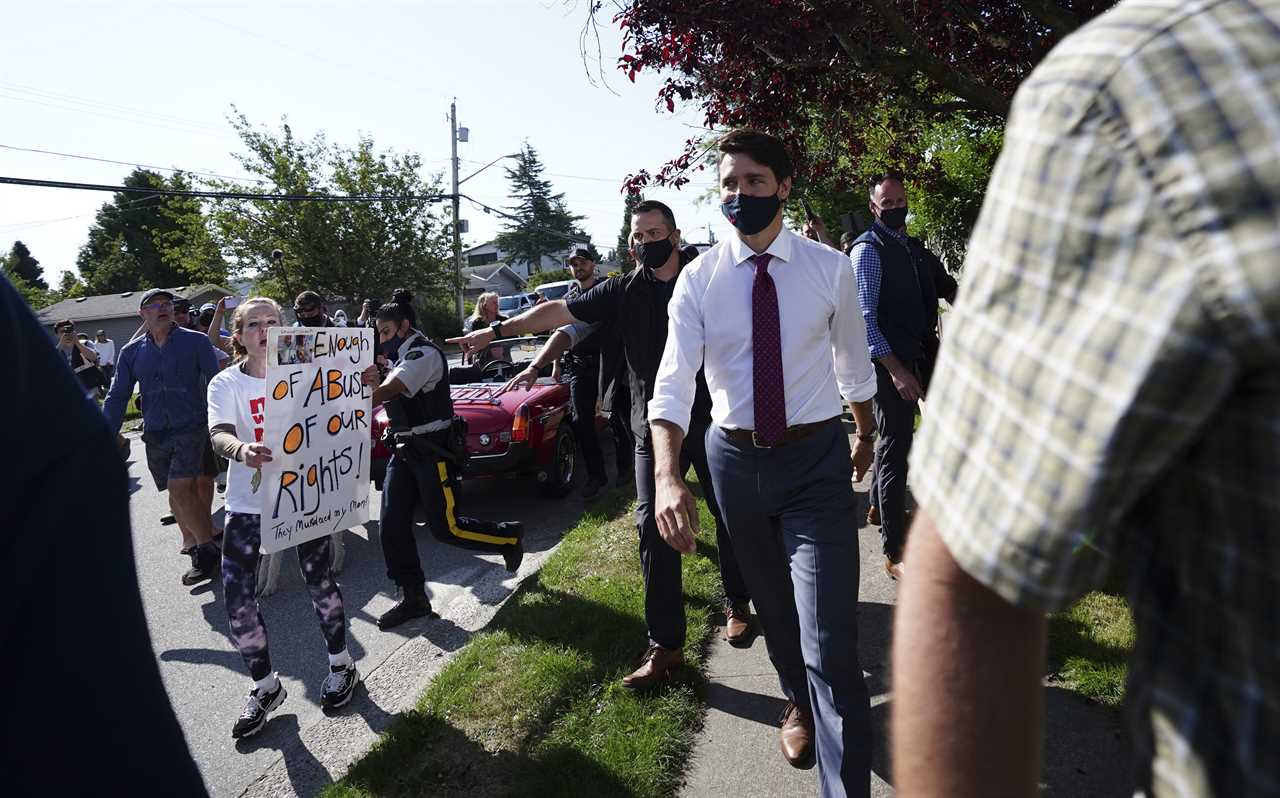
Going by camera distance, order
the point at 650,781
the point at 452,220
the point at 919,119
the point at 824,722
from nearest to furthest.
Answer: the point at 824,722
the point at 650,781
the point at 919,119
the point at 452,220

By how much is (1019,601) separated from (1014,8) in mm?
5885

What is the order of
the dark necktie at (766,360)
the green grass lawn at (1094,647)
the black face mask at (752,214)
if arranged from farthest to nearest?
the green grass lawn at (1094,647) < the black face mask at (752,214) < the dark necktie at (766,360)

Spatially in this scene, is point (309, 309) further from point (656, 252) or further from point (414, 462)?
point (656, 252)

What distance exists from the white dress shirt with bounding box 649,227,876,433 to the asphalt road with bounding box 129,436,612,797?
237cm

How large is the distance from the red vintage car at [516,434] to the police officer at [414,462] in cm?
203

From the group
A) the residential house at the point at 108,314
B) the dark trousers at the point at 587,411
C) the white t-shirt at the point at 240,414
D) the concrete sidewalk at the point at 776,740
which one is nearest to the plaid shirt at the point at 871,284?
the concrete sidewalk at the point at 776,740

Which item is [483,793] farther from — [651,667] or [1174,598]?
[1174,598]

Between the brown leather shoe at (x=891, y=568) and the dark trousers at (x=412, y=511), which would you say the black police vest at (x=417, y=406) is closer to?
the dark trousers at (x=412, y=511)

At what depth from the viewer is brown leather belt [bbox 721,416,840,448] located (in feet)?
9.88

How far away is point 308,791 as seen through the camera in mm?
3713

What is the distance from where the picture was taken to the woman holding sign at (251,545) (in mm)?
4352

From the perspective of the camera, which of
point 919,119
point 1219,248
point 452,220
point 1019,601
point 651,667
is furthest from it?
point 452,220

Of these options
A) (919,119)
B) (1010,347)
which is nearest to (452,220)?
(919,119)

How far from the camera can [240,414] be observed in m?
4.66
